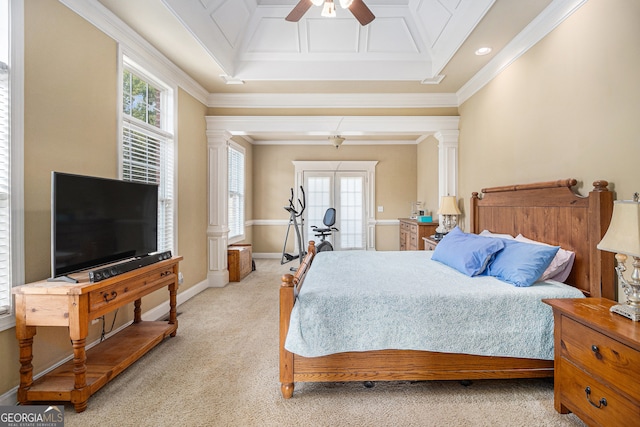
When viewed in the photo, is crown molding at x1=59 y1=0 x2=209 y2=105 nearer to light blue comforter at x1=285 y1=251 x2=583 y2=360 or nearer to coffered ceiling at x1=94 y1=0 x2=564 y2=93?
coffered ceiling at x1=94 y1=0 x2=564 y2=93

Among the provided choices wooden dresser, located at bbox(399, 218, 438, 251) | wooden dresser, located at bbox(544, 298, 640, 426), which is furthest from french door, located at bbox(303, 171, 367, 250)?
wooden dresser, located at bbox(544, 298, 640, 426)

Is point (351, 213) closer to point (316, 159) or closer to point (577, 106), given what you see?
point (316, 159)

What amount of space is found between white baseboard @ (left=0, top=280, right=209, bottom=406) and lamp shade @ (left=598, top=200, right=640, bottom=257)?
345 cm

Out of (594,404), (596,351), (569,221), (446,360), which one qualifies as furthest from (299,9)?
(594,404)

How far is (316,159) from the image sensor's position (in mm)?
7141

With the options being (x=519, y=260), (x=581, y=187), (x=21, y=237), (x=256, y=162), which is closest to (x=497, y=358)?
(x=519, y=260)

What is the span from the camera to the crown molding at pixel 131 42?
240cm

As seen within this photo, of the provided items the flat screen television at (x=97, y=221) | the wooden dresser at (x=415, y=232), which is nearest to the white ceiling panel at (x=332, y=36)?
the flat screen television at (x=97, y=221)

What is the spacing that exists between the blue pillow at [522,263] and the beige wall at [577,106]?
1.87 feet

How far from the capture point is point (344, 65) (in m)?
3.91

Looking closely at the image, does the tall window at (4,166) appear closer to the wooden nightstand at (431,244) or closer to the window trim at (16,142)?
the window trim at (16,142)

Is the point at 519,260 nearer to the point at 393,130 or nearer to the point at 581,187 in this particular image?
the point at 581,187

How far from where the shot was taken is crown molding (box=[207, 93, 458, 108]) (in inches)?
176

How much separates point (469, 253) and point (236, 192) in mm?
4699
